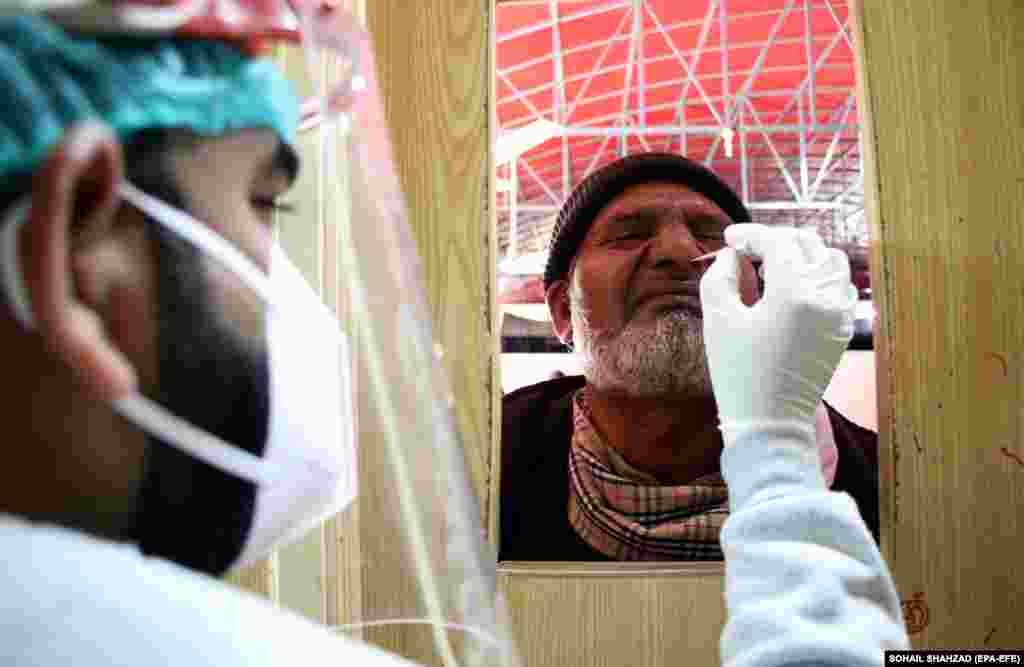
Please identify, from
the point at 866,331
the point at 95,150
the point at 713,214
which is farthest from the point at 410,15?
the point at 95,150

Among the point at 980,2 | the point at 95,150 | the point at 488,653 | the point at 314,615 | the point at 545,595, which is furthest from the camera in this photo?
the point at 980,2

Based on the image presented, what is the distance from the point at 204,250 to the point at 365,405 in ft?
0.54

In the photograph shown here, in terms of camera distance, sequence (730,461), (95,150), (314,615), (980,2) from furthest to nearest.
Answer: (980,2) → (730,461) → (314,615) → (95,150)

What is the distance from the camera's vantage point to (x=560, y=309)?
44.6 inches

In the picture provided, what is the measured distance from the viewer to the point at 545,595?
1.07 m

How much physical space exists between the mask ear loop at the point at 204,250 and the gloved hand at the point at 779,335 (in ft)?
1.68

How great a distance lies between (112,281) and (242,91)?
0.10 metres

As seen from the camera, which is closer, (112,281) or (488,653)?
(112,281)

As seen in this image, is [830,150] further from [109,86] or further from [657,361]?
[109,86]

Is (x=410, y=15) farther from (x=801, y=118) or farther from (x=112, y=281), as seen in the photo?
(x=112, y=281)

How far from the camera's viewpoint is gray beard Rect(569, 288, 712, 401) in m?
1.12

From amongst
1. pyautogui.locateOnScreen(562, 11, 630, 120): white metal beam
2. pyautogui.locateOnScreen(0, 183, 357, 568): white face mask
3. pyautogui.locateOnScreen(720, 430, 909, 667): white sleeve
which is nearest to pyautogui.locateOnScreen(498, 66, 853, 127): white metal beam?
pyautogui.locateOnScreen(562, 11, 630, 120): white metal beam

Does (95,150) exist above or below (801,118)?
below

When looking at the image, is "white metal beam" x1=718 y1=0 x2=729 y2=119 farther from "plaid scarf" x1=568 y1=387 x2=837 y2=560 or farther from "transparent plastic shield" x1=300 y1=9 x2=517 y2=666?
"transparent plastic shield" x1=300 y1=9 x2=517 y2=666
